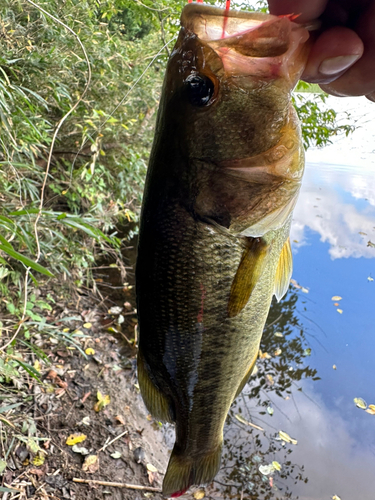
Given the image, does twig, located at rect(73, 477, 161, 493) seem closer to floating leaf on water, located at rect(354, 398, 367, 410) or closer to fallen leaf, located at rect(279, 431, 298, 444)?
fallen leaf, located at rect(279, 431, 298, 444)

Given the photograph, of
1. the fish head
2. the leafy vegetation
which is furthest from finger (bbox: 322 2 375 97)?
the leafy vegetation

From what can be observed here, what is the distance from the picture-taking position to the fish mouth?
0.83 meters

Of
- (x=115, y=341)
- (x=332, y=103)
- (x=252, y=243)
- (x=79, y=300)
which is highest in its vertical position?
(x=252, y=243)

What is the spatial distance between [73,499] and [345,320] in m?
3.75

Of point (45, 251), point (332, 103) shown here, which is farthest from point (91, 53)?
point (332, 103)

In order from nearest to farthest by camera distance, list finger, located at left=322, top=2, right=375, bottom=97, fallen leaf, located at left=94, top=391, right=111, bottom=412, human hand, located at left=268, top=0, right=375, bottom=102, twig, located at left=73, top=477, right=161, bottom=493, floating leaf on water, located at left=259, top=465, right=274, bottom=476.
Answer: human hand, located at left=268, top=0, right=375, bottom=102
finger, located at left=322, top=2, right=375, bottom=97
twig, located at left=73, top=477, right=161, bottom=493
floating leaf on water, located at left=259, top=465, right=274, bottom=476
fallen leaf, located at left=94, top=391, right=111, bottom=412

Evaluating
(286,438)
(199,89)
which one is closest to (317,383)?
(286,438)

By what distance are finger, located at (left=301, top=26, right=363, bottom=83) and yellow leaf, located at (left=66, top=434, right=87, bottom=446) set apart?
9.76 feet

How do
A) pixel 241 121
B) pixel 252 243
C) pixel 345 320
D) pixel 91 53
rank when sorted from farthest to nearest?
pixel 345 320
pixel 91 53
pixel 252 243
pixel 241 121

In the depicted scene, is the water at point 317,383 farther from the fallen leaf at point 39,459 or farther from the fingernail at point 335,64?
the fingernail at point 335,64

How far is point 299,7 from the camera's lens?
0.92 metres

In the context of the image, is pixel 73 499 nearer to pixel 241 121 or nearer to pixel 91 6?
pixel 241 121

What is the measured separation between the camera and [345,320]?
4488mm

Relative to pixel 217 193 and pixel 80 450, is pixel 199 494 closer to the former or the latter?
pixel 80 450
